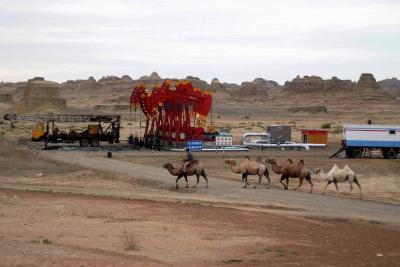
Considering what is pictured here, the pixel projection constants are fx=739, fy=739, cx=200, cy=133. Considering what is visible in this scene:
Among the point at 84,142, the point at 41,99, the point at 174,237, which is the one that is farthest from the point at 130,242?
the point at 41,99

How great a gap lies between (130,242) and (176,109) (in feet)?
134

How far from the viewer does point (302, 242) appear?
60.5 feet

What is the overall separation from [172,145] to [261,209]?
31.5 meters

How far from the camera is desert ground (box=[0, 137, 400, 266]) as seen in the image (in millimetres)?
15828

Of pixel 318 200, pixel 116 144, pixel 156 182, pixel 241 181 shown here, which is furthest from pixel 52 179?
pixel 116 144

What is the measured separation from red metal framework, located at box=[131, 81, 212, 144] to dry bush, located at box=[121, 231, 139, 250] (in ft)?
126

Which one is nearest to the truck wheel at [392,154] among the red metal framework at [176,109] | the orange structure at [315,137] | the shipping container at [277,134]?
the orange structure at [315,137]

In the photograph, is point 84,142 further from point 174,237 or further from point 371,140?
point 174,237

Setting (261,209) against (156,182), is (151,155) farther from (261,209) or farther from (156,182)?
(261,209)

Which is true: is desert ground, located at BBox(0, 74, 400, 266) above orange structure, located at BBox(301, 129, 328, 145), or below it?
below

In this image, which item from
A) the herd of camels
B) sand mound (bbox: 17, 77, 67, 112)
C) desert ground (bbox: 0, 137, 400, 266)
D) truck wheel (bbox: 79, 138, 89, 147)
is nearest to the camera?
desert ground (bbox: 0, 137, 400, 266)

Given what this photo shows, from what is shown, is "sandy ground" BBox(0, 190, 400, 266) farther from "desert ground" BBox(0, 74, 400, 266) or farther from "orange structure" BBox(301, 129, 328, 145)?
"orange structure" BBox(301, 129, 328, 145)

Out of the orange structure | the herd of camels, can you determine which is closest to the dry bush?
the herd of camels

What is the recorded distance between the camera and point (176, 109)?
57125 mm
